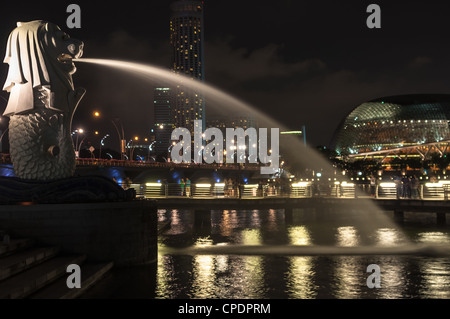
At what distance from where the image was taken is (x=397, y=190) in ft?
99.9

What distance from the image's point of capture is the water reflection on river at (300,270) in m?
12.6

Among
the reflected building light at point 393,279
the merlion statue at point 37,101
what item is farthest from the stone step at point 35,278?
the reflected building light at point 393,279

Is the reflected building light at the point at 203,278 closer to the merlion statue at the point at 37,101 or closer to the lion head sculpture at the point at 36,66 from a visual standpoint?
the merlion statue at the point at 37,101

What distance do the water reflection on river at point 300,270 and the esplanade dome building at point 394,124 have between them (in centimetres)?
15361

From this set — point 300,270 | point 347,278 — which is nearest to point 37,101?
point 300,270

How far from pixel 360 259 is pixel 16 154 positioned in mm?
12346

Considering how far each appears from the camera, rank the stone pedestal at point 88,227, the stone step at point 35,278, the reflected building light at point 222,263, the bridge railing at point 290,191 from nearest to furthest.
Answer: the stone step at point 35,278, the stone pedestal at point 88,227, the reflected building light at point 222,263, the bridge railing at point 290,191

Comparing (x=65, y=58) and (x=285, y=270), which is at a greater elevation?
(x=65, y=58)

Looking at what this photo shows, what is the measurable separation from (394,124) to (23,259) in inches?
7133

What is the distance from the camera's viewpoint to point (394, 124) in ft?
589

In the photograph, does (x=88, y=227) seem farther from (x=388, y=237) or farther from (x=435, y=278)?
(x=388, y=237)

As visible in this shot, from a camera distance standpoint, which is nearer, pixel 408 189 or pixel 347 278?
pixel 347 278
